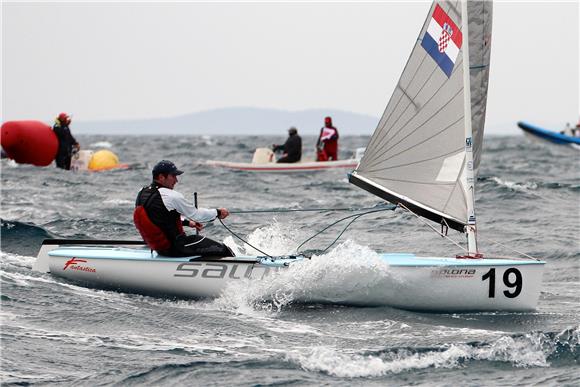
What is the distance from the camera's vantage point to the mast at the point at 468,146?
27.9ft

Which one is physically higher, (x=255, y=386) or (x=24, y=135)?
(x=24, y=135)

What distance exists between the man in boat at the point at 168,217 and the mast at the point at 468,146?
7.77 ft

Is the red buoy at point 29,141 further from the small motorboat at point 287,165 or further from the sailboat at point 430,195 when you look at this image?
the sailboat at point 430,195

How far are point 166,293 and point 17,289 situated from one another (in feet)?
4.86

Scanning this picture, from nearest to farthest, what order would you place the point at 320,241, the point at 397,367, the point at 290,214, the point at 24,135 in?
the point at 397,367, the point at 320,241, the point at 290,214, the point at 24,135

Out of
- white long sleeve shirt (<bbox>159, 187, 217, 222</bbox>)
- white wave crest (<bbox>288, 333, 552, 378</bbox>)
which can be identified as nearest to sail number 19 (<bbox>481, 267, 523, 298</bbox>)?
white wave crest (<bbox>288, 333, 552, 378</bbox>)

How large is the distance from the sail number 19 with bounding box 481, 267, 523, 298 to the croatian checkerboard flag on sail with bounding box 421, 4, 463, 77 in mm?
2019

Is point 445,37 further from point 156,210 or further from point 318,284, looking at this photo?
point 156,210

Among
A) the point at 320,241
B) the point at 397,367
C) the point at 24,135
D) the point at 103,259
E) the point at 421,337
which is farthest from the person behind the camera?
the point at 24,135

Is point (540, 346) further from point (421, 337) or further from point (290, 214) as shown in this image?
point (290, 214)

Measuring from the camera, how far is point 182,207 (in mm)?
8719

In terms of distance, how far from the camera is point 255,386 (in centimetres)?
585

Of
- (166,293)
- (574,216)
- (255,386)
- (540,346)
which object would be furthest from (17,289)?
(574,216)

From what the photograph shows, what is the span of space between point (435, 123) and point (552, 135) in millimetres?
35134
